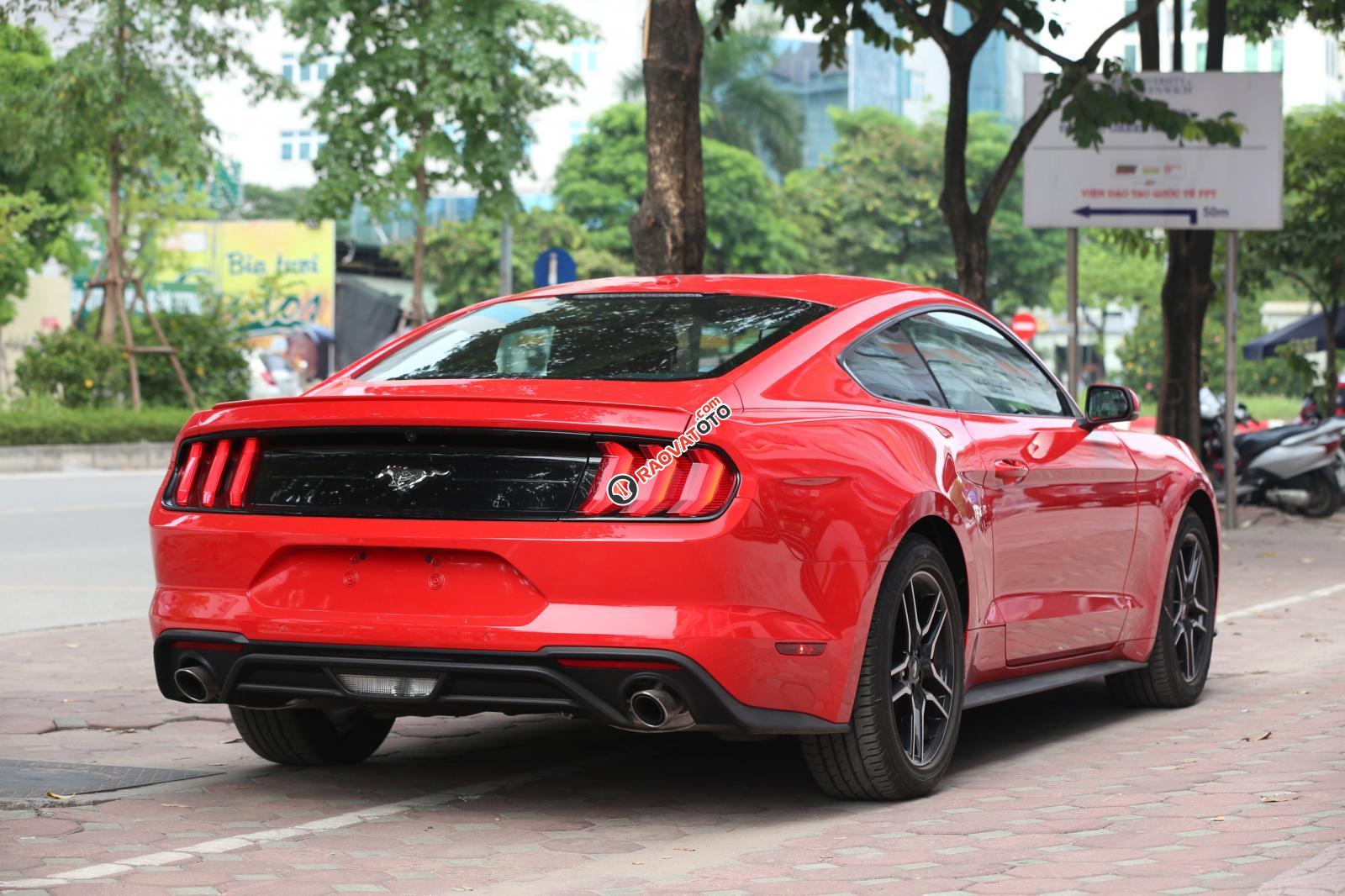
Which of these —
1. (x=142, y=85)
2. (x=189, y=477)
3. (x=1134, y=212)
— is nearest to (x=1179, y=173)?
(x=1134, y=212)

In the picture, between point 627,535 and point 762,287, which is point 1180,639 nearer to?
point 762,287

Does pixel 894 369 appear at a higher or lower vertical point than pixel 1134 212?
lower

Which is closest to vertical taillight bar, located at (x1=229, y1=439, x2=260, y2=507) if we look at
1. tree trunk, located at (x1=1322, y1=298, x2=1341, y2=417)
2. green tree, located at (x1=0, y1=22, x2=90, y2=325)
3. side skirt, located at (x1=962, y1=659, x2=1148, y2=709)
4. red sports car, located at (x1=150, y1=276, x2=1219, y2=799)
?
red sports car, located at (x1=150, y1=276, x2=1219, y2=799)

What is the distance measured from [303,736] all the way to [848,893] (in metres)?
2.19

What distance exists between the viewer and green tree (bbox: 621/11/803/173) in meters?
67.9

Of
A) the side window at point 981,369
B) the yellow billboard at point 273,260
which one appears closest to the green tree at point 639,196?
the yellow billboard at point 273,260

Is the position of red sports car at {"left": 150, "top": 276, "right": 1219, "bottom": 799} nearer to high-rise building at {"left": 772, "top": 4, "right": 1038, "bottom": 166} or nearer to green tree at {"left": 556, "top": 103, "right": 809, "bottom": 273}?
green tree at {"left": 556, "top": 103, "right": 809, "bottom": 273}

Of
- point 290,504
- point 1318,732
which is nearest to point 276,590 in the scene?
point 290,504

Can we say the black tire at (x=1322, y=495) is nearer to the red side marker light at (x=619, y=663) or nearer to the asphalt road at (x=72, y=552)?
the asphalt road at (x=72, y=552)

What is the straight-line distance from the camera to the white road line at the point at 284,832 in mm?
4559

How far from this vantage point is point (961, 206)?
15.6m

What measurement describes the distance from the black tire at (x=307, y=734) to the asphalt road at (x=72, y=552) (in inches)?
173

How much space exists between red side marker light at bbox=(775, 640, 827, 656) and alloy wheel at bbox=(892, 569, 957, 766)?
45cm

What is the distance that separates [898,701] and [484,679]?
1.23 metres
